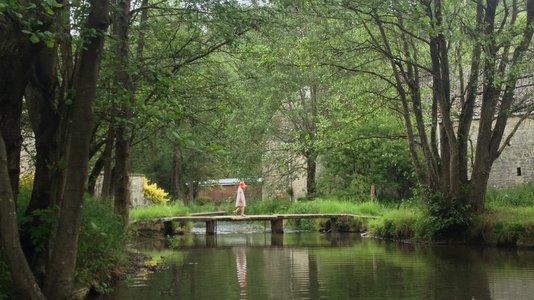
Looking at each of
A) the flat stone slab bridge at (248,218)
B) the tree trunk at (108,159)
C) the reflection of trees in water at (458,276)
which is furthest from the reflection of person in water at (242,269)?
the flat stone slab bridge at (248,218)

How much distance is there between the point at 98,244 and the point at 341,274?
5141mm

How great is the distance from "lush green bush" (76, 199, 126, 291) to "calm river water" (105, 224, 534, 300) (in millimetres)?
492

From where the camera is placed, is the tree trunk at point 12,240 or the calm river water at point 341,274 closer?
the tree trunk at point 12,240

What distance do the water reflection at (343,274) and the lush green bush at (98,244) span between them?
1.69ft

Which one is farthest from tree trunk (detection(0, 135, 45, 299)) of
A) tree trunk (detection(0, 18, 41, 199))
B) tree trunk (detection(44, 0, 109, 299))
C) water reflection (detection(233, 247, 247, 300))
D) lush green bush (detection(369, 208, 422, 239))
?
lush green bush (detection(369, 208, 422, 239))

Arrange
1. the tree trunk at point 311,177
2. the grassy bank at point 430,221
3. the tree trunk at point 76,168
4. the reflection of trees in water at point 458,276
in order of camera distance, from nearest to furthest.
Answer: the tree trunk at point 76,168 < the reflection of trees in water at point 458,276 < the grassy bank at point 430,221 < the tree trunk at point 311,177

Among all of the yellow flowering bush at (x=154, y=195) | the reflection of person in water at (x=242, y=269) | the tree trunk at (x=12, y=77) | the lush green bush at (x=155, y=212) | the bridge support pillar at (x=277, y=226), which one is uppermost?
the tree trunk at (x=12, y=77)

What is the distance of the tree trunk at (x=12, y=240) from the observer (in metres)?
5.95

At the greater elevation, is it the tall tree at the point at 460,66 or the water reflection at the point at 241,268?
the tall tree at the point at 460,66

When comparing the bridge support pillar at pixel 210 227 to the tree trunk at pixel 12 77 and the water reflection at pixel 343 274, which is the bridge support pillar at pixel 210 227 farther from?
the tree trunk at pixel 12 77

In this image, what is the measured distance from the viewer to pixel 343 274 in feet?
41.5

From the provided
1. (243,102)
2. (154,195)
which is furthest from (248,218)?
(243,102)

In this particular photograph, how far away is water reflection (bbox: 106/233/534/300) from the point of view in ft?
33.3

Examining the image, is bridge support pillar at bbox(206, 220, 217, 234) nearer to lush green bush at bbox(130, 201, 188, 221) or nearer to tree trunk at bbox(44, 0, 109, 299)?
lush green bush at bbox(130, 201, 188, 221)
